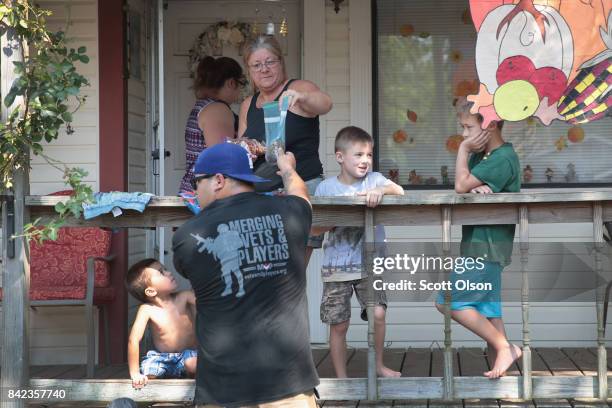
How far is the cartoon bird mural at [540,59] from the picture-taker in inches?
189

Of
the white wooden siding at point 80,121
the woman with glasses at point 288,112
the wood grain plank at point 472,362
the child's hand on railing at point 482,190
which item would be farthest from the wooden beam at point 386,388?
the white wooden siding at point 80,121

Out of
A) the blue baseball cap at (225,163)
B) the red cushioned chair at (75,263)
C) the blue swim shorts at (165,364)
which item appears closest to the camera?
the blue baseball cap at (225,163)

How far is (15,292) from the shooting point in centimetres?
494

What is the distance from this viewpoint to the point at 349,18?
687cm

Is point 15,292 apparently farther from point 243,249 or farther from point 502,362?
point 502,362

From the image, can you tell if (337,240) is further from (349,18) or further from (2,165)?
(349,18)

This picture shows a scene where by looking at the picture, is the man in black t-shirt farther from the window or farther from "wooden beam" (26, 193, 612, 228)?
the window

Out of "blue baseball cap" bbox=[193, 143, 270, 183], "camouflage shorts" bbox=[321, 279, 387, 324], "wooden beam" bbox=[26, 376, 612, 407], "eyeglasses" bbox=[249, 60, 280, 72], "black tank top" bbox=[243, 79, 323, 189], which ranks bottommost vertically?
"wooden beam" bbox=[26, 376, 612, 407]

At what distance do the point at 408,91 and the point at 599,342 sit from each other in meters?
2.72

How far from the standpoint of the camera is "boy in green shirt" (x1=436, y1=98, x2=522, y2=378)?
483 cm

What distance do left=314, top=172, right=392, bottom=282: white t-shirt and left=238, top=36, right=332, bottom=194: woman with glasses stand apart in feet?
0.53

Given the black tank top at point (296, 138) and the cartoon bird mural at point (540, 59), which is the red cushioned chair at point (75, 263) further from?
the cartoon bird mural at point (540, 59)

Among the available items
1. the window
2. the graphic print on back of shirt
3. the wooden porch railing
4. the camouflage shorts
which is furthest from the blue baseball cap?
the window

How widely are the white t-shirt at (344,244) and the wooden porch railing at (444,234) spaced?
19 centimetres
